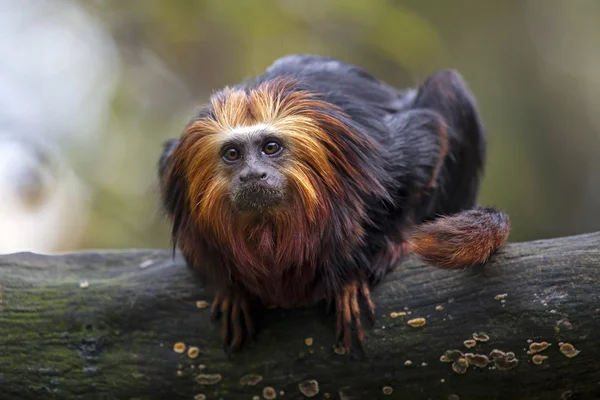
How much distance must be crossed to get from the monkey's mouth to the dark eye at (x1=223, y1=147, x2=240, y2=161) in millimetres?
178

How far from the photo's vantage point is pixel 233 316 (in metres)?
2.85

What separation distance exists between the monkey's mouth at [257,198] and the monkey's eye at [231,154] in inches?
7.0

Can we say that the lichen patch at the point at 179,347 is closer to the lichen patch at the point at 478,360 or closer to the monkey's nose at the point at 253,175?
the monkey's nose at the point at 253,175

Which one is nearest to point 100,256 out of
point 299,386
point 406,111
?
point 299,386

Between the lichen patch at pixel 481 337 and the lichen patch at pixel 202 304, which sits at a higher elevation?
the lichen patch at pixel 202 304

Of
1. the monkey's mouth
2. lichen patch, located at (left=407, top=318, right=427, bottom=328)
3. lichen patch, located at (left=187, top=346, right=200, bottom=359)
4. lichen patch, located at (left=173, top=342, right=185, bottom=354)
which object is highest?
the monkey's mouth

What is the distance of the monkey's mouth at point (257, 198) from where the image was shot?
2.71 meters

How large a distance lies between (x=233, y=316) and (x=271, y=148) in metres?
0.69

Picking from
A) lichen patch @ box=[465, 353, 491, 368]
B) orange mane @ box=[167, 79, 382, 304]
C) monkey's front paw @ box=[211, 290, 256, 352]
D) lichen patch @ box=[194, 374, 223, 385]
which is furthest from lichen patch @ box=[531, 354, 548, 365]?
lichen patch @ box=[194, 374, 223, 385]

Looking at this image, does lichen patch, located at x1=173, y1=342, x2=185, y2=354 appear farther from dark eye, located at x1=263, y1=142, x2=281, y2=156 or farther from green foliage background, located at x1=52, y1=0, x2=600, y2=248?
green foliage background, located at x1=52, y1=0, x2=600, y2=248

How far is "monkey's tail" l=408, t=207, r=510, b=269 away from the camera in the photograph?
8.28ft

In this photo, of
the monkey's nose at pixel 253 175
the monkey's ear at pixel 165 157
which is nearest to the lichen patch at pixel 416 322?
the monkey's nose at pixel 253 175

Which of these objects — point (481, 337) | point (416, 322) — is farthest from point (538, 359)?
point (416, 322)

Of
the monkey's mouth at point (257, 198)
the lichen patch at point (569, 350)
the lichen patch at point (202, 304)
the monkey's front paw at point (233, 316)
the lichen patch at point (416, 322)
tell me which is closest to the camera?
the lichen patch at point (569, 350)
